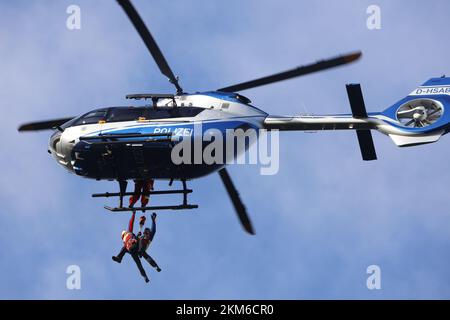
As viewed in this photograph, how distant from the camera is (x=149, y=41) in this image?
1077 inches

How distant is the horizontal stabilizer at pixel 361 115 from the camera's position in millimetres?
27328

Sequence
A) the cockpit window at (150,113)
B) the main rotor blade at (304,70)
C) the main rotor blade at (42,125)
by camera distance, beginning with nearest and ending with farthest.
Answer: the main rotor blade at (304,70)
the cockpit window at (150,113)
the main rotor blade at (42,125)

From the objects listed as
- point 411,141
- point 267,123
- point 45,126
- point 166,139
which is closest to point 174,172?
point 166,139

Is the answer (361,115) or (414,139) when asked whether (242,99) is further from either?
(414,139)

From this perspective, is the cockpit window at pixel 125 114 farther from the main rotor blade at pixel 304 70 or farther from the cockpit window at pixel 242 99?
the main rotor blade at pixel 304 70

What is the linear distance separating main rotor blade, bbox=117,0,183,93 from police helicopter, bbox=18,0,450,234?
0.09ft

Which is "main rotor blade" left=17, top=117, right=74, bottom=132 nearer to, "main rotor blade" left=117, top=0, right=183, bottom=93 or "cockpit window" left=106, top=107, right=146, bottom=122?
"cockpit window" left=106, top=107, right=146, bottom=122

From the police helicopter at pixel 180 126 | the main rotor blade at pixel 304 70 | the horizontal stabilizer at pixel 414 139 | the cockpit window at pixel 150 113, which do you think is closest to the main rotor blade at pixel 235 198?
the police helicopter at pixel 180 126

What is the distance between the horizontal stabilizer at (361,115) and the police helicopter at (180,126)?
0.03 meters

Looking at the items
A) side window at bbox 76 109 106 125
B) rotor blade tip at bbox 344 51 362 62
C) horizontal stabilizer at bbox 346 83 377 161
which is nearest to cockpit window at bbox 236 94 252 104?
horizontal stabilizer at bbox 346 83 377 161

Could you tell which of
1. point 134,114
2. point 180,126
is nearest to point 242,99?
point 180,126

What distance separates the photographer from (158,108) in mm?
28047
